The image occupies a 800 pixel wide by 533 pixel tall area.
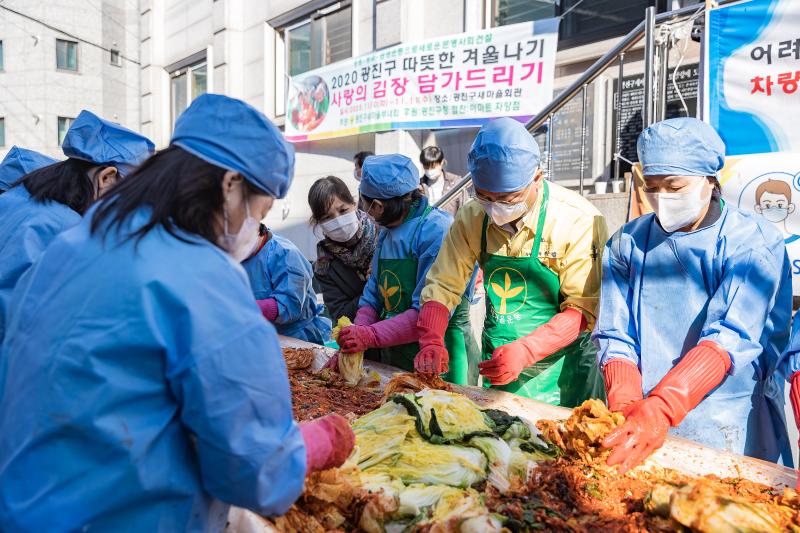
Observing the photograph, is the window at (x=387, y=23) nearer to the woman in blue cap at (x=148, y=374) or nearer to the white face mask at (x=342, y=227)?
the white face mask at (x=342, y=227)

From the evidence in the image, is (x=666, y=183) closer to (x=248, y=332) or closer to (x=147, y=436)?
(x=248, y=332)

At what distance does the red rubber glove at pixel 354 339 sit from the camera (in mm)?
3195

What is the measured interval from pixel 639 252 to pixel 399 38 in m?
7.48

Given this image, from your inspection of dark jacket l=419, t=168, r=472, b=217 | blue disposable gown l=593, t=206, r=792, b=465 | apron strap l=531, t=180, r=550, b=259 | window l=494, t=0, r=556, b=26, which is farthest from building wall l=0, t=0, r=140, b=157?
blue disposable gown l=593, t=206, r=792, b=465

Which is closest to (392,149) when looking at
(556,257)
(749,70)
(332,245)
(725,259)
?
(332,245)

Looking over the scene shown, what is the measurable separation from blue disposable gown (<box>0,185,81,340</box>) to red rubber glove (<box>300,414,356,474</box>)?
155 centimetres

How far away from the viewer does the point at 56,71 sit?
895 inches

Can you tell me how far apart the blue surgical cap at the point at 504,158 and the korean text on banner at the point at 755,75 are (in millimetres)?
1671

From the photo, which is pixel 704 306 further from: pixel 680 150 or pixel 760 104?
pixel 760 104

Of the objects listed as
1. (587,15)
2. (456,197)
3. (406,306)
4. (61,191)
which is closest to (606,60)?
(456,197)

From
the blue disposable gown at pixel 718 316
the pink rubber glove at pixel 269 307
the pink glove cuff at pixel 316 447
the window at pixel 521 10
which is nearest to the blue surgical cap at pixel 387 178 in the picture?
the pink rubber glove at pixel 269 307

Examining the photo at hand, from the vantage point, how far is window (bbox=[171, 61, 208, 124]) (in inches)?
625

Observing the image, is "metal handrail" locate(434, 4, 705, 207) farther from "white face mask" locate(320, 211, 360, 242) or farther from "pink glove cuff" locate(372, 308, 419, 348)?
"pink glove cuff" locate(372, 308, 419, 348)

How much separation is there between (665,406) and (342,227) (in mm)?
2304
